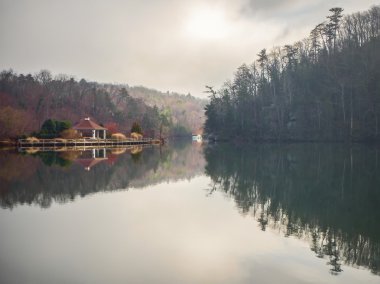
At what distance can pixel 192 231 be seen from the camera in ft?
41.8

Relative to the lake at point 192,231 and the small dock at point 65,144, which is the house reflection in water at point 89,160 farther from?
the small dock at point 65,144

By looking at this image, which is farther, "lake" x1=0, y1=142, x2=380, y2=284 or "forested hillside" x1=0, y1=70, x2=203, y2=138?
"forested hillside" x1=0, y1=70, x2=203, y2=138

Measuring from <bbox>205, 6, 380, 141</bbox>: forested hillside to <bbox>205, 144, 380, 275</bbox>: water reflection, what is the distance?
1534 inches

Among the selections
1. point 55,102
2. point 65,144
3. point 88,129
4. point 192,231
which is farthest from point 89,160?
point 55,102

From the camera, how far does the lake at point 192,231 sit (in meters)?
9.16

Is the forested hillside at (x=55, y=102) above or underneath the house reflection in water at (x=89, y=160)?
above

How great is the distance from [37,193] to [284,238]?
12965 mm

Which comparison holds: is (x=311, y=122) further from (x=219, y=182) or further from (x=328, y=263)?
(x=328, y=263)

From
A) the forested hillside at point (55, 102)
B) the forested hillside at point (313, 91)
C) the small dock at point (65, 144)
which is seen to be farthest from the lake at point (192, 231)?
the forested hillside at point (55, 102)

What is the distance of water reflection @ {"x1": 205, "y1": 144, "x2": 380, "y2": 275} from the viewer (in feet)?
36.2

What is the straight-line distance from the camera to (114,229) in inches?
514

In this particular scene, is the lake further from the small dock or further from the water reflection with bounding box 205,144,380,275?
the small dock

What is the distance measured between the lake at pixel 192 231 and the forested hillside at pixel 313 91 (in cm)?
4508

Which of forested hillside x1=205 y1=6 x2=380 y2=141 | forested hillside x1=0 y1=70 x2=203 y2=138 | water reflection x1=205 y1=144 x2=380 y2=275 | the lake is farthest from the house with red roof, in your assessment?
the lake
